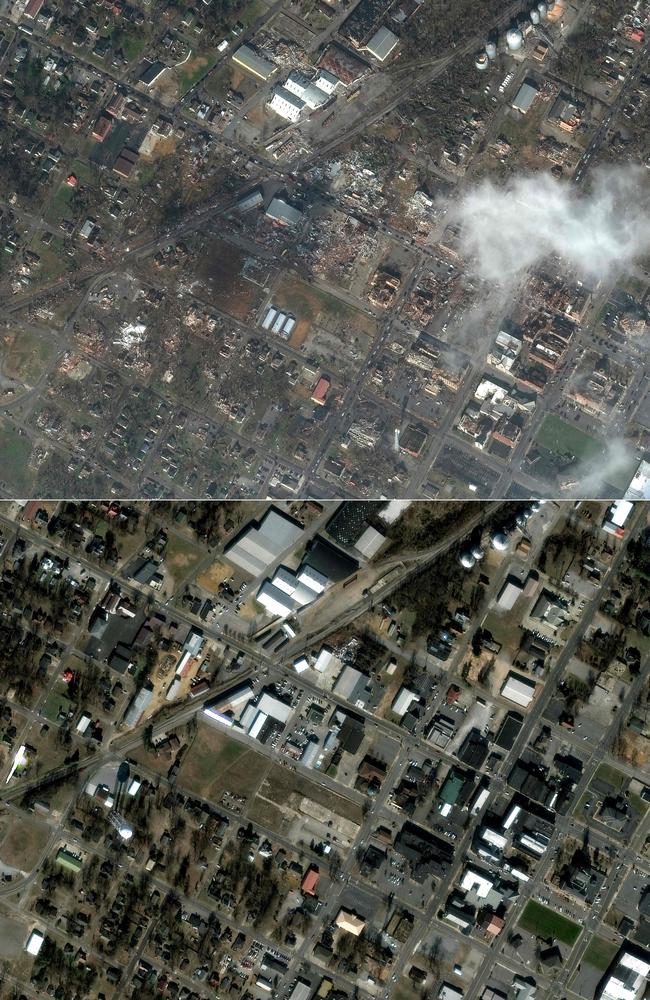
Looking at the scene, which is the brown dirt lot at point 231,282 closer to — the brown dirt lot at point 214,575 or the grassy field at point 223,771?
the brown dirt lot at point 214,575

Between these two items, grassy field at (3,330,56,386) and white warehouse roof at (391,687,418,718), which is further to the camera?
grassy field at (3,330,56,386)

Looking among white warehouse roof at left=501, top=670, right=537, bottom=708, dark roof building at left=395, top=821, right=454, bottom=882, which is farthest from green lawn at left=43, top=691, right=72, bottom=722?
white warehouse roof at left=501, top=670, right=537, bottom=708

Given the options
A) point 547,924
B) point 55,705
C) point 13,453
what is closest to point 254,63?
point 13,453

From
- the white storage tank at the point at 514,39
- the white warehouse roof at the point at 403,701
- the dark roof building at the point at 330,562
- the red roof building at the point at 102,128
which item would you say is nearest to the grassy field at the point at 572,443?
the dark roof building at the point at 330,562

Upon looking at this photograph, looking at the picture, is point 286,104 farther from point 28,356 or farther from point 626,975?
point 626,975

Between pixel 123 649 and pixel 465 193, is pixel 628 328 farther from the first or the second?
pixel 123 649

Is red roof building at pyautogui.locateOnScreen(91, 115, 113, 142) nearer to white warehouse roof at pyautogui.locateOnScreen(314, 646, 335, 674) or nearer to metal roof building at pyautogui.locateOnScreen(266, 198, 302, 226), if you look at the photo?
metal roof building at pyautogui.locateOnScreen(266, 198, 302, 226)

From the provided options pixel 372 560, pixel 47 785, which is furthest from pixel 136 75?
pixel 47 785
